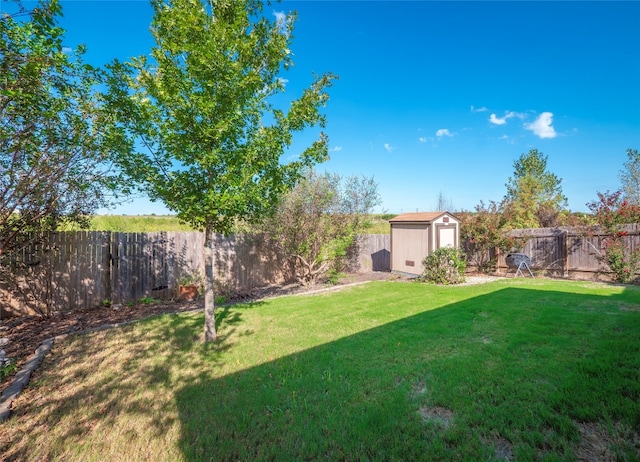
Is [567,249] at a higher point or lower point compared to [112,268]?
higher

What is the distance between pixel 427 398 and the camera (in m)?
2.52

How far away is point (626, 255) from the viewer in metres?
8.77

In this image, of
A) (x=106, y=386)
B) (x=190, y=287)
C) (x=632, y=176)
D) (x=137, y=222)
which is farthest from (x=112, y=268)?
(x=632, y=176)

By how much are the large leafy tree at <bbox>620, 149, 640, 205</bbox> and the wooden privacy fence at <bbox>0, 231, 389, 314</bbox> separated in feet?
81.2

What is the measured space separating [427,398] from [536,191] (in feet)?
77.0

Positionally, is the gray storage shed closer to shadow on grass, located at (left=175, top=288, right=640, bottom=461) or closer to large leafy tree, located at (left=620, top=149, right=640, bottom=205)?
shadow on grass, located at (left=175, top=288, right=640, bottom=461)

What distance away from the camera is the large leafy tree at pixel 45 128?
2.69 m

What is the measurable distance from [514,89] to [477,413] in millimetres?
13731

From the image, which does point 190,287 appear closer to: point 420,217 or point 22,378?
point 22,378

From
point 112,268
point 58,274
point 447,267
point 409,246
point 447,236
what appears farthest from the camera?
point 409,246

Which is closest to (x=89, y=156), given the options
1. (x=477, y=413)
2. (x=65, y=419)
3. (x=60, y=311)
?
(x=60, y=311)

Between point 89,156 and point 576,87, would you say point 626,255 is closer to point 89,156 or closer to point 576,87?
point 576,87

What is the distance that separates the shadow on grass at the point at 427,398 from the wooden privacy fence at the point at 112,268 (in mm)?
5263

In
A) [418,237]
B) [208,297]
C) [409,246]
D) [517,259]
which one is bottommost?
[517,259]
